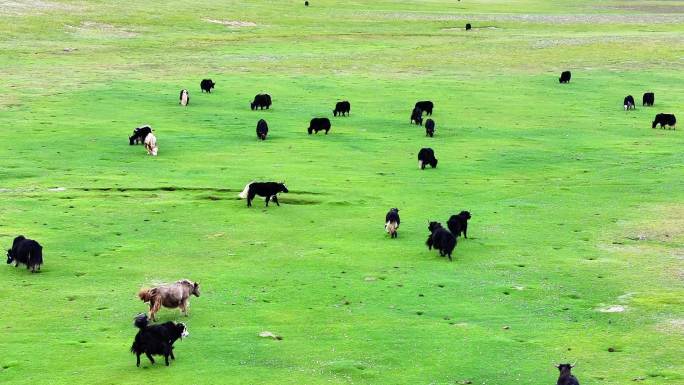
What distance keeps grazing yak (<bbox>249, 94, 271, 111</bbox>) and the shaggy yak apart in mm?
33614

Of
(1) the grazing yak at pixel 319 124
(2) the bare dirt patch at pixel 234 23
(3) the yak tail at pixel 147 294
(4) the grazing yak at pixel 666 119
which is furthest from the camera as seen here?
(2) the bare dirt patch at pixel 234 23

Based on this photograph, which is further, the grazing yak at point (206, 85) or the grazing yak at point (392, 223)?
the grazing yak at point (206, 85)

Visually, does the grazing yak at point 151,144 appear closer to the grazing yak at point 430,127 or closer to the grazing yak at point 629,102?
the grazing yak at point 430,127

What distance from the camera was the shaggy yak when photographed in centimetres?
2233

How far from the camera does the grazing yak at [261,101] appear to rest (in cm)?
5578

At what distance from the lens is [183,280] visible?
22.8m

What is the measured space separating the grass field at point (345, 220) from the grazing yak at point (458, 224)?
41 centimetres

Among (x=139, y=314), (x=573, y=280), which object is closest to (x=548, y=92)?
(x=573, y=280)

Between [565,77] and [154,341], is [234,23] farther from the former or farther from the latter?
[154,341]

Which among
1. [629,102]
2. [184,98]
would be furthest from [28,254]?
[629,102]

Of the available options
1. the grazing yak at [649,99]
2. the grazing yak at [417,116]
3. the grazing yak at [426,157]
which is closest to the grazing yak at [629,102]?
the grazing yak at [649,99]

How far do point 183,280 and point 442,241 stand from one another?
8212 mm

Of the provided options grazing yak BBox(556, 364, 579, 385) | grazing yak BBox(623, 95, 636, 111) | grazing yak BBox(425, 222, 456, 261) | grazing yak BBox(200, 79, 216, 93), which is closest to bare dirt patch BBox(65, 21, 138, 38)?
grazing yak BBox(200, 79, 216, 93)

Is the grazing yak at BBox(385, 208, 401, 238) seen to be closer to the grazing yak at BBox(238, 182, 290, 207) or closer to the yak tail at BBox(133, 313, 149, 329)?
the grazing yak at BBox(238, 182, 290, 207)
